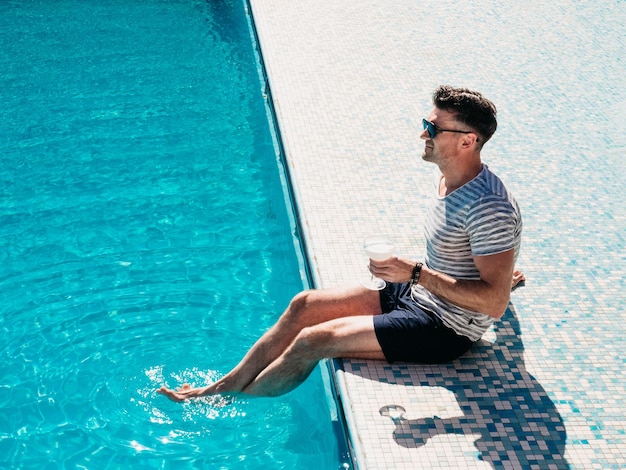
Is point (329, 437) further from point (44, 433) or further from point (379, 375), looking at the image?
point (44, 433)

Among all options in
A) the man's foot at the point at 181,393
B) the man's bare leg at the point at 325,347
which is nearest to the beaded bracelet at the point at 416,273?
the man's bare leg at the point at 325,347

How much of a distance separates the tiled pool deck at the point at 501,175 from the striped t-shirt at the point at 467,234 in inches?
13.4

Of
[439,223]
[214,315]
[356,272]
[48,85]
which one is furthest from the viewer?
[48,85]

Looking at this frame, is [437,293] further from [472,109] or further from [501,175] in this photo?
[501,175]

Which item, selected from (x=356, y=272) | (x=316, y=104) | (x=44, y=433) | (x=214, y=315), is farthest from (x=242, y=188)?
(x=44, y=433)

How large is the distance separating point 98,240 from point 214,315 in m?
1.17

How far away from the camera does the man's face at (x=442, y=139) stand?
3326 mm

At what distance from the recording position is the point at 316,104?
20.6 feet

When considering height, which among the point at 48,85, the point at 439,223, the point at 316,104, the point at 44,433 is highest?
the point at 439,223

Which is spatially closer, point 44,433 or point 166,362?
point 44,433

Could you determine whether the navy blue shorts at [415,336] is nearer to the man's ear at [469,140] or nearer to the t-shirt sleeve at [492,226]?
the t-shirt sleeve at [492,226]

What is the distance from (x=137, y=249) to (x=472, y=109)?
9.36 ft

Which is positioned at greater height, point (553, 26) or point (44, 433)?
point (553, 26)

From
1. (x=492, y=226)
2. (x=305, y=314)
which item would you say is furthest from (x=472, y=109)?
(x=305, y=314)
